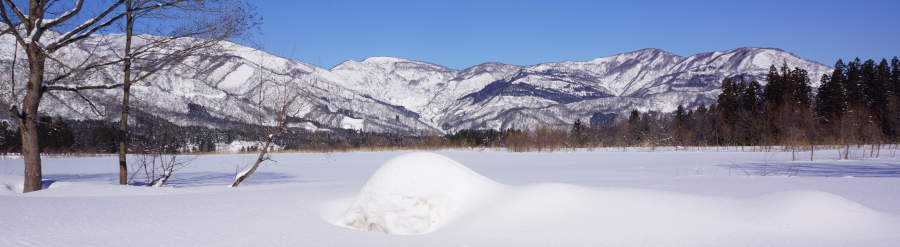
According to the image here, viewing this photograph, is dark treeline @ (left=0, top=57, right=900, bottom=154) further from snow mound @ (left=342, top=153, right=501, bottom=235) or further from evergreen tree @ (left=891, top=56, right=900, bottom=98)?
snow mound @ (left=342, top=153, right=501, bottom=235)

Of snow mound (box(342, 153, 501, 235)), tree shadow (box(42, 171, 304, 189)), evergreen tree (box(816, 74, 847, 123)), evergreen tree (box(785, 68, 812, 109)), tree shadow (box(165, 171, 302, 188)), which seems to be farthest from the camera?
evergreen tree (box(785, 68, 812, 109))

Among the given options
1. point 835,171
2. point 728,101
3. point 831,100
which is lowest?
point 835,171

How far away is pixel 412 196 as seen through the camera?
3787 millimetres

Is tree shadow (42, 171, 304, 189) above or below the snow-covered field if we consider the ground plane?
below

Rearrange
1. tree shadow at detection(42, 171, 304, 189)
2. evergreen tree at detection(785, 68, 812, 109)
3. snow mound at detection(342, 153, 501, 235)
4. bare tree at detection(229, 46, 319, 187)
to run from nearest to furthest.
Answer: snow mound at detection(342, 153, 501, 235) < bare tree at detection(229, 46, 319, 187) < tree shadow at detection(42, 171, 304, 189) < evergreen tree at detection(785, 68, 812, 109)

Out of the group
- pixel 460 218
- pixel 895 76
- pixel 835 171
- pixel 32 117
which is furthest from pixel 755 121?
pixel 32 117

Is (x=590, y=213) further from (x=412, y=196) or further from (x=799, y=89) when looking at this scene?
(x=799, y=89)

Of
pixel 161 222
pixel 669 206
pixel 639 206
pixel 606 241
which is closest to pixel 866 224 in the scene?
pixel 669 206

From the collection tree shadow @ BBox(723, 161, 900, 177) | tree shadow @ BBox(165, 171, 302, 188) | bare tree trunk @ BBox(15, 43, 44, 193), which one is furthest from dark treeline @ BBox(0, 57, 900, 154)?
bare tree trunk @ BBox(15, 43, 44, 193)

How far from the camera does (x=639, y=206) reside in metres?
3.25

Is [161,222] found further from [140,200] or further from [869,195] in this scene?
[869,195]

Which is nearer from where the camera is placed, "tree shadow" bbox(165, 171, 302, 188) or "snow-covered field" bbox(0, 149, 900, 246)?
"snow-covered field" bbox(0, 149, 900, 246)

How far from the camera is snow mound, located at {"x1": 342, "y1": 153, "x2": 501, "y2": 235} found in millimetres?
3709

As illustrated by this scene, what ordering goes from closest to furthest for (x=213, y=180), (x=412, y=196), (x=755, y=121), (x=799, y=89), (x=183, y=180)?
(x=412, y=196) → (x=183, y=180) → (x=213, y=180) → (x=755, y=121) → (x=799, y=89)
